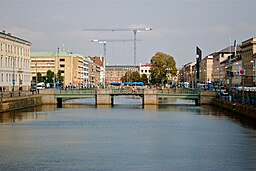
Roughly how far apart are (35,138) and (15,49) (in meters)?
64.2

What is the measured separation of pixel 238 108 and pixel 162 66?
2548 inches

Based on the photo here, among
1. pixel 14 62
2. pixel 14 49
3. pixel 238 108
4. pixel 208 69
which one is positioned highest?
pixel 14 49

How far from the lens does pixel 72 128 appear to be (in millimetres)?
45500

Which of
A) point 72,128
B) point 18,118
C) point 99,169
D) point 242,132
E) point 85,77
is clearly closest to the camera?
point 99,169

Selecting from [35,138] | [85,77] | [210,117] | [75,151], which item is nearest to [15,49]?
[210,117]

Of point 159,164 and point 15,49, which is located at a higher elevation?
point 15,49

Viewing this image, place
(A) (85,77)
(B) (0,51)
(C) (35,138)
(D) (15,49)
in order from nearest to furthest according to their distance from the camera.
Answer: (C) (35,138)
(B) (0,51)
(D) (15,49)
(A) (85,77)

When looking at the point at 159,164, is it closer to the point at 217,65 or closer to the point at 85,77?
the point at 217,65

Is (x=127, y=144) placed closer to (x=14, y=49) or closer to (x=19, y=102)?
(x=19, y=102)

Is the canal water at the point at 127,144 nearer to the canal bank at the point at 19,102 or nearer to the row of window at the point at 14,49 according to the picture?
the canal bank at the point at 19,102

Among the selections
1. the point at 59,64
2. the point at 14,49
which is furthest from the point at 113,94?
the point at 59,64

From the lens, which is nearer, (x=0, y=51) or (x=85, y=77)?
(x=0, y=51)

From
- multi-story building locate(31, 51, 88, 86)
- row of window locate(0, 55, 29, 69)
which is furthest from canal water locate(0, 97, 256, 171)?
multi-story building locate(31, 51, 88, 86)

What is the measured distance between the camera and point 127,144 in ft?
117
